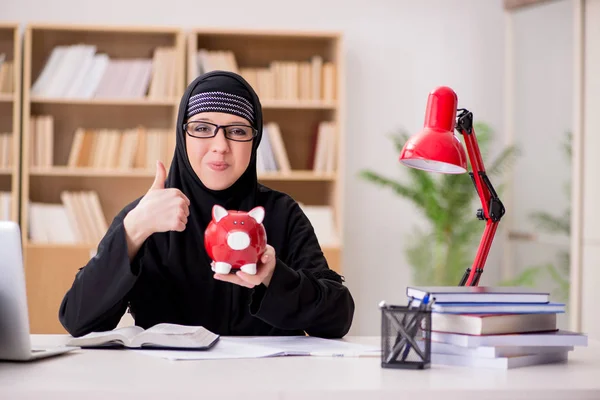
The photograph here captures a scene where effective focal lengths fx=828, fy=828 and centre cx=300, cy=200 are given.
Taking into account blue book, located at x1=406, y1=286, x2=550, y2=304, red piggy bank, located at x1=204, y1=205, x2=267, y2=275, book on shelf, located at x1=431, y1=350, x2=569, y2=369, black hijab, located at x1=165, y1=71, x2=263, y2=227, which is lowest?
book on shelf, located at x1=431, y1=350, x2=569, y2=369

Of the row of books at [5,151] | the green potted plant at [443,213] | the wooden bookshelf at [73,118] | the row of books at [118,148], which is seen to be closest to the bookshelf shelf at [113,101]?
the wooden bookshelf at [73,118]

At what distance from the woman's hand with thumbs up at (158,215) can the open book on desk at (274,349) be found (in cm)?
24

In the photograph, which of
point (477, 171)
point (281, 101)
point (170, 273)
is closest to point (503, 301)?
point (477, 171)

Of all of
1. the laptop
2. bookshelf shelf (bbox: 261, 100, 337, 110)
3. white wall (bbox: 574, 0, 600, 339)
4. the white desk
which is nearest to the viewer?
the white desk

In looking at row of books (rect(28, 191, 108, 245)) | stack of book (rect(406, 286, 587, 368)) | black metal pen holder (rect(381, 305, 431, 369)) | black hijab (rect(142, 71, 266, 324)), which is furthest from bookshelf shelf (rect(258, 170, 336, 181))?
black metal pen holder (rect(381, 305, 431, 369))

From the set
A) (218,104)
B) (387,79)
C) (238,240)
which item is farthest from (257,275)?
(387,79)

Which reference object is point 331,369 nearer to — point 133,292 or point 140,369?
point 140,369

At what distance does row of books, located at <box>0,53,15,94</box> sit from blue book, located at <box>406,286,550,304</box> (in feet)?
10.9

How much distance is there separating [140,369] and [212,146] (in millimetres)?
657

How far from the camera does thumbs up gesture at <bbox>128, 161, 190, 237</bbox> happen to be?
→ 5.18 ft

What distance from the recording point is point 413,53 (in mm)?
4914

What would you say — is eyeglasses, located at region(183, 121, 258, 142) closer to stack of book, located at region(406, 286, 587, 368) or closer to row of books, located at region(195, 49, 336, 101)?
stack of book, located at region(406, 286, 587, 368)

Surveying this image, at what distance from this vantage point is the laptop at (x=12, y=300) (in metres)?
1.31

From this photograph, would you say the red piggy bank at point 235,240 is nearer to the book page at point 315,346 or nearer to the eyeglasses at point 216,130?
the book page at point 315,346
